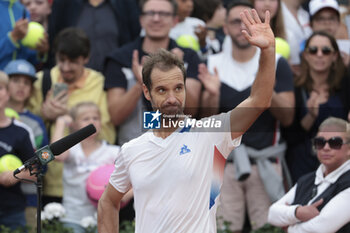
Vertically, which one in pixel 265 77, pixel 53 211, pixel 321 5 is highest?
pixel 321 5

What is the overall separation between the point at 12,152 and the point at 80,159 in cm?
71

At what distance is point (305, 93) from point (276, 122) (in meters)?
0.54

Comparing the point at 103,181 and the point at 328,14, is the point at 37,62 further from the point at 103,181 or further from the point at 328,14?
the point at 328,14

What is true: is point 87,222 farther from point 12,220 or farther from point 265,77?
point 265,77

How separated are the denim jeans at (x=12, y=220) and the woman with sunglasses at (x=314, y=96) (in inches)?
115

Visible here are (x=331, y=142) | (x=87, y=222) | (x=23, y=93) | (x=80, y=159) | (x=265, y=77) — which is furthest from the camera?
(x=23, y=93)

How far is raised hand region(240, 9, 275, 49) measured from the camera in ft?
11.7

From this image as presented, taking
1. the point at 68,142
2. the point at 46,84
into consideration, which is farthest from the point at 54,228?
the point at 68,142

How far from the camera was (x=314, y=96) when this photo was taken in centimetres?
738

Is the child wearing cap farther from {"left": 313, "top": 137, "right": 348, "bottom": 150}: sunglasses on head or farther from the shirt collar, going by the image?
the shirt collar

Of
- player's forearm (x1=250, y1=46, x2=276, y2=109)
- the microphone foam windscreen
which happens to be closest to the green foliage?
the microphone foam windscreen

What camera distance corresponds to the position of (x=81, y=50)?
7.51 metres

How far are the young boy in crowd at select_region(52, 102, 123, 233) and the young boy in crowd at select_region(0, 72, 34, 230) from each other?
1.22 feet

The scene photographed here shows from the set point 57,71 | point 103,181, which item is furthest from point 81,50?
point 103,181
